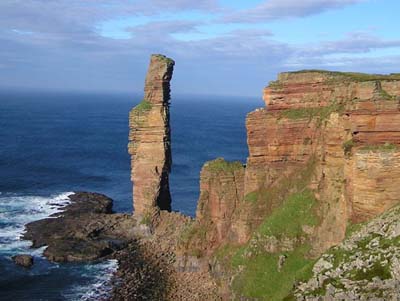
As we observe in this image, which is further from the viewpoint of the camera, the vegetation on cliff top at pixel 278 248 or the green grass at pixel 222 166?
the green grass at pixel 222 166

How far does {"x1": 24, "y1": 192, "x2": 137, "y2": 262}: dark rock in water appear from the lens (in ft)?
258

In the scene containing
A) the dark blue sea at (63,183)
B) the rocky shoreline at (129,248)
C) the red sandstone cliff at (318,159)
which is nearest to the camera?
the red sandstone cliff at (318,159)

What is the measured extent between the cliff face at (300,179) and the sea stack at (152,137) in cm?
1770

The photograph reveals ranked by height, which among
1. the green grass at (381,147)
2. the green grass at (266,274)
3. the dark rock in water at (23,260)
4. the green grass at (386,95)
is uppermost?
the green grass at (386,95)

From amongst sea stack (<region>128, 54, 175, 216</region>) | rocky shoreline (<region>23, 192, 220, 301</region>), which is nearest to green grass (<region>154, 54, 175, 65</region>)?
sea stack (<region>128, 54, 175, 216</region>)

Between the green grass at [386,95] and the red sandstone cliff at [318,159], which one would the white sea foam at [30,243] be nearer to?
the red sandstone cliff at [318,159]

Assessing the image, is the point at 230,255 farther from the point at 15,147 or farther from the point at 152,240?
the point at 15,147

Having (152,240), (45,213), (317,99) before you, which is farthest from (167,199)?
(317,99)

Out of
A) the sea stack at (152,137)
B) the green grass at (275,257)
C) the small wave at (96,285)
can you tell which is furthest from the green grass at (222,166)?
the small wave at (96,285)

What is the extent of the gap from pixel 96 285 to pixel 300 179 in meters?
28.0

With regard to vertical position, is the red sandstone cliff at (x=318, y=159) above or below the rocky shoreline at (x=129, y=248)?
above

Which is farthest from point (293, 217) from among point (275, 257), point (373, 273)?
point (373, 273)

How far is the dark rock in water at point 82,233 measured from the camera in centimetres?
7856

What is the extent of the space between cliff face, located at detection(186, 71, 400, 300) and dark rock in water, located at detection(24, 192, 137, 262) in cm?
1583
